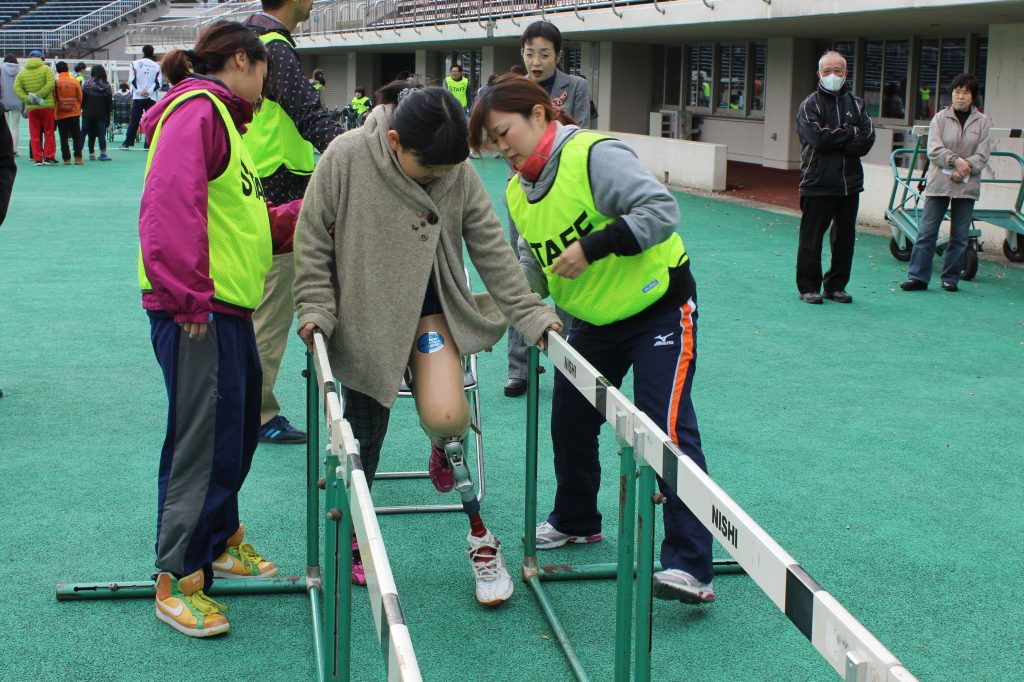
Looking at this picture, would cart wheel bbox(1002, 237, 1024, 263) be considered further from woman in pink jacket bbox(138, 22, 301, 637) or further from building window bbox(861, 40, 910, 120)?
building window bbox(861, 40, 910, 120)

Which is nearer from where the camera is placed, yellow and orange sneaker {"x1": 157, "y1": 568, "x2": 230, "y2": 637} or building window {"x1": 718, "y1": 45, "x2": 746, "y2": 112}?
yellow and orange sneaker {"x1": 157, "y1": 568, "x2": 230, "y2": 637}

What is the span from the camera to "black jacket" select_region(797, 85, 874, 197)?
9086 mm

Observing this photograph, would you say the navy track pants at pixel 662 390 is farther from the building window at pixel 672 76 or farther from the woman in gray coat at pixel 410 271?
the building window at pixel 672 76

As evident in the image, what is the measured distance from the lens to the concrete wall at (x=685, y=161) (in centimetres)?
1805

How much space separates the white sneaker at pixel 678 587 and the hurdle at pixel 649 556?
345 mm

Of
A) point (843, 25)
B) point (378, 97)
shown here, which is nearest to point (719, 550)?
point (378, 97)

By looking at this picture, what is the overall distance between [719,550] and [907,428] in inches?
82.0

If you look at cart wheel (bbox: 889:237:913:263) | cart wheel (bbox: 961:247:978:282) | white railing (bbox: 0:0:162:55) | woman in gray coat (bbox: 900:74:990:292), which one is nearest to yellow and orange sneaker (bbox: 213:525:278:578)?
woman in gray coat (bbox: 900:74:990:292)

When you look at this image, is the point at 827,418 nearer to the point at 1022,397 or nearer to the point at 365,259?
the point at 1022,397

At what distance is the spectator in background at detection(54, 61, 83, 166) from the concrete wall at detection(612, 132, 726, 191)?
9739 millimetres

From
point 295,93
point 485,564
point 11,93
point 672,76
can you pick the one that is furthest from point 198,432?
point 672,76

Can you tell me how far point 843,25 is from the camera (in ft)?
61.8

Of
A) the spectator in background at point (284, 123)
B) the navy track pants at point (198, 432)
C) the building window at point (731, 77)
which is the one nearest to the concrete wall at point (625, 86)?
the building window at point (731, 77)

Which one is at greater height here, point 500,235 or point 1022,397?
point 500,235
